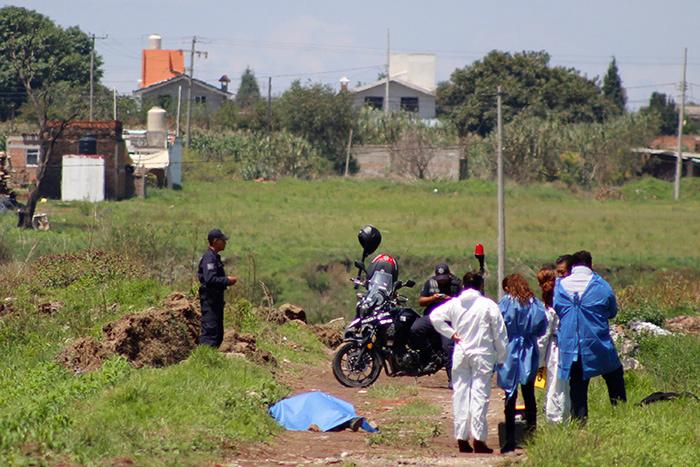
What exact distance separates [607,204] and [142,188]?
22.6m

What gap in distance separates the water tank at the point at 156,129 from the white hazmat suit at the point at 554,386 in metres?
57.2

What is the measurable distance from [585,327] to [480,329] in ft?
3.64

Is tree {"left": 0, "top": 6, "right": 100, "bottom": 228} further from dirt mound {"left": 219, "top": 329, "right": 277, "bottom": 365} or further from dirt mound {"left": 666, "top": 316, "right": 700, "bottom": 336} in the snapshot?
dirt mound {"left": 219, "top": 329, "right": 277, "bottom": 365}

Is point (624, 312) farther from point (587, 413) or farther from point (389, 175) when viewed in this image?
point (389, 175)

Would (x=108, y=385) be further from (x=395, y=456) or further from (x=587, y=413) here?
(x=587, y=413)

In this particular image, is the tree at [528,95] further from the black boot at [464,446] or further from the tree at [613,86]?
the black boot at [464,446]

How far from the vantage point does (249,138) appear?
241 feet

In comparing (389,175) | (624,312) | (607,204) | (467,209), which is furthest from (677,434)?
(389,175)

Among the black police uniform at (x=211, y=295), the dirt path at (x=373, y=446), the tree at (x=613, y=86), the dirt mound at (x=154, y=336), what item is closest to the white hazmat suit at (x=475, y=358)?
the dirt path at (x=373, y=446)

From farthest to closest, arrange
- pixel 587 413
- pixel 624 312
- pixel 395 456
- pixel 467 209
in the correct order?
1. pixel 467 209
2. pixel 624 312
3. pixel 587 413
4. pixel 395 456

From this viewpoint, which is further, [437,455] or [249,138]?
[249,138]

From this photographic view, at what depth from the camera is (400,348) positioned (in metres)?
14.5

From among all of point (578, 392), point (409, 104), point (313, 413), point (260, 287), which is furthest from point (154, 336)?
point (409, 104)

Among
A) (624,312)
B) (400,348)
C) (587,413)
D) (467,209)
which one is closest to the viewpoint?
(587,413)
